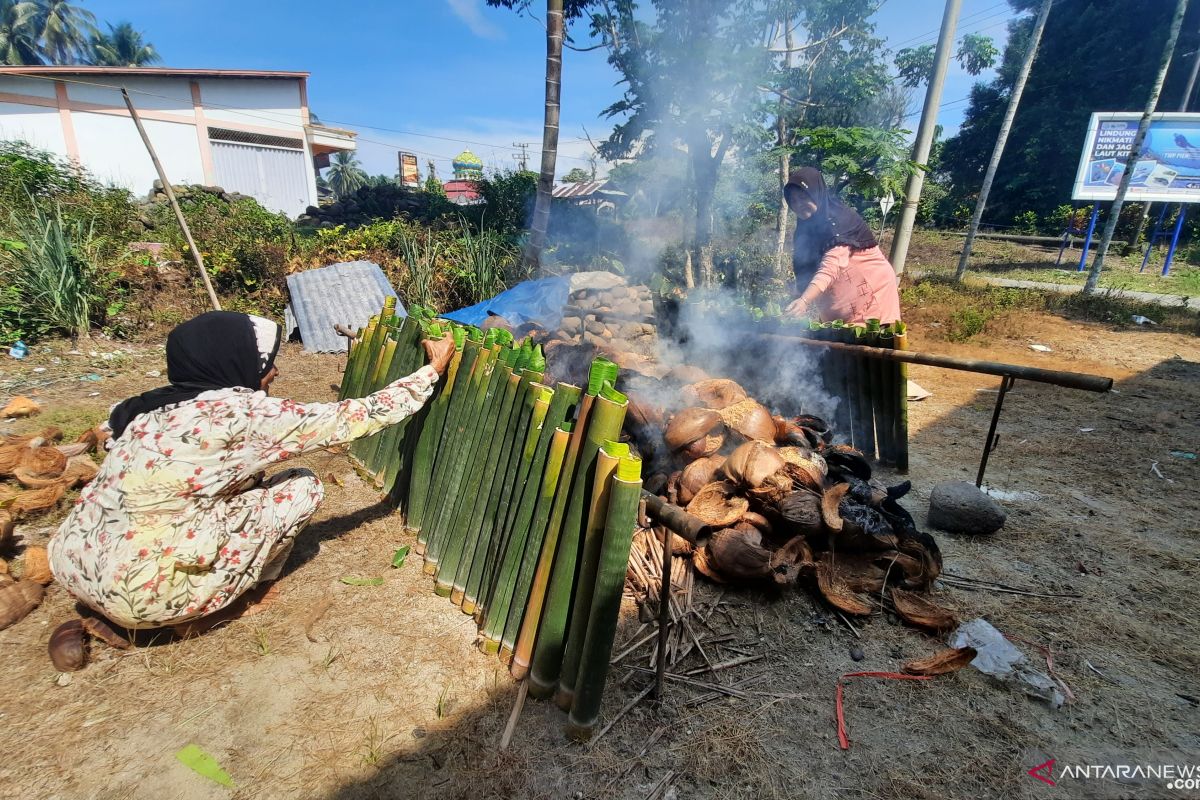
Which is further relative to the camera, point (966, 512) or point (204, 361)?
point (966, 512)

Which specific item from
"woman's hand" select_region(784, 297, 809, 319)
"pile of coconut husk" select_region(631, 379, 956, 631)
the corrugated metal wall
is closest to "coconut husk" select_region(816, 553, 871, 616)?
"pile of coconut husk" select_region(631, 379, 956, 631)

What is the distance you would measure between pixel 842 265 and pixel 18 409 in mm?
7573

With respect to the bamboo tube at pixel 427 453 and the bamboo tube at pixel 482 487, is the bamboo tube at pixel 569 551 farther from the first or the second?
the bamboo tube at pixel 427 453

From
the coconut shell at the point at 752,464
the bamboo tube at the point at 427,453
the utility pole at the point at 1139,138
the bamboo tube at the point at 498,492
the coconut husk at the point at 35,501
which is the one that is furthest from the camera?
the utility pole at the point at 1139,138

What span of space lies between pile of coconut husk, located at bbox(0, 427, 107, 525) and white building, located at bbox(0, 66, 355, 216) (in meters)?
16.3

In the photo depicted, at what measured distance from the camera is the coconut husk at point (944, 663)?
87.6 inches

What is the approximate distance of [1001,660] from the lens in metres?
2.29

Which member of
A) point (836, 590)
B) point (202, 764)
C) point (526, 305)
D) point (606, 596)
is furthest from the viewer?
point (526, 305)

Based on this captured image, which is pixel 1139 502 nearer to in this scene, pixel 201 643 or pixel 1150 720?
pixel 1150 720

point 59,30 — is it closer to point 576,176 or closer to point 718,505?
point 576,176

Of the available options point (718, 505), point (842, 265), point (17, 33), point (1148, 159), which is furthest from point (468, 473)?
point (17, 33)

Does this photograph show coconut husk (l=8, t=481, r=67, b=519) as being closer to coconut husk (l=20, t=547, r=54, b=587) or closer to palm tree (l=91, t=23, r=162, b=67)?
coconut husk (l=20, t=547, r=54, b=587)

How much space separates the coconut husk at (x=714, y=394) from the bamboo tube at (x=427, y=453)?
5.20ft

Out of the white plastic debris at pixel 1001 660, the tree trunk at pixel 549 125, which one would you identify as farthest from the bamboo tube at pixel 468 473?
the tree trunk at pixel 549 125
